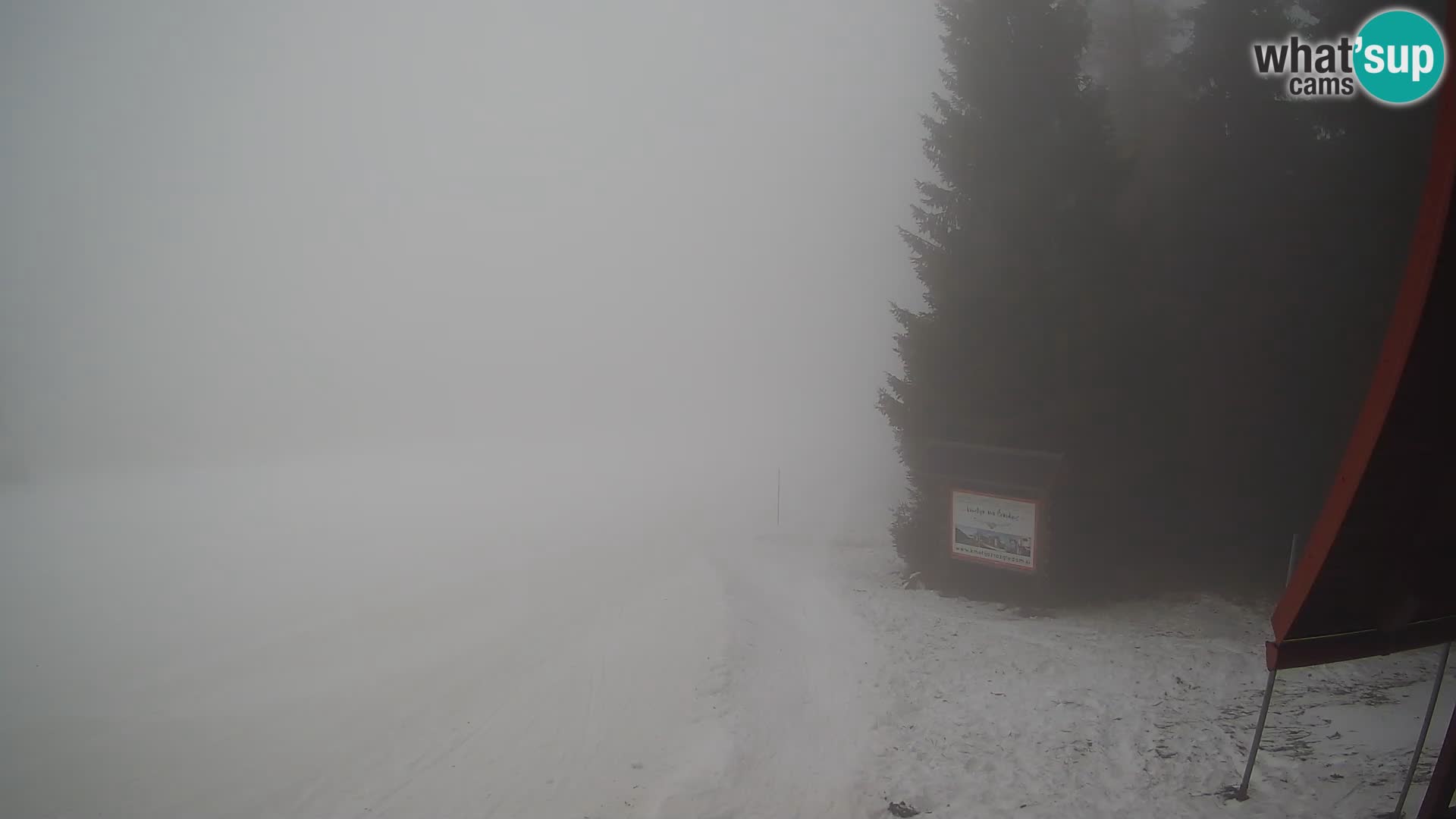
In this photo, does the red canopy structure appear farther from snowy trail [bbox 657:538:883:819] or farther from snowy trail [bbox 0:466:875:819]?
snowy trail [bbox 0:466:875:819]

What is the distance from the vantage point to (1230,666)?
868 centimetres

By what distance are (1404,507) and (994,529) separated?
32.9 feet

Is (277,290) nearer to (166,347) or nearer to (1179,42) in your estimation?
(166,347)


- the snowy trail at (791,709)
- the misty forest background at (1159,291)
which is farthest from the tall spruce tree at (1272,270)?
the snowy trail at (791,709)

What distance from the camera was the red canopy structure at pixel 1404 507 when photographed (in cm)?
292

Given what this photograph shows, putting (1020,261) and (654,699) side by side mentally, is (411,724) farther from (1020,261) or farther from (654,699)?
(1020,261)

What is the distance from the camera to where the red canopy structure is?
2920 mm

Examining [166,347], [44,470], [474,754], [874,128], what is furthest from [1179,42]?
[166,347]

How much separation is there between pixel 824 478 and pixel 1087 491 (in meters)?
27.9

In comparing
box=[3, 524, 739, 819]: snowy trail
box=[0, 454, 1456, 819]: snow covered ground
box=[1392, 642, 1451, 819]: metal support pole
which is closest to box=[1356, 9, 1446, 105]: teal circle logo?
box=[1392, 642, 1451, 819]: metal support pole

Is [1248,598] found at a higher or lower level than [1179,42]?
lower

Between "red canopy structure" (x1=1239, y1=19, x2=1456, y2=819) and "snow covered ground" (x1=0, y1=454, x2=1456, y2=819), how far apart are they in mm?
2829

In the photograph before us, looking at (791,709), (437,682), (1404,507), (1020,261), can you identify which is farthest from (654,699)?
(1020,261)

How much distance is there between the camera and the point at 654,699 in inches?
404
